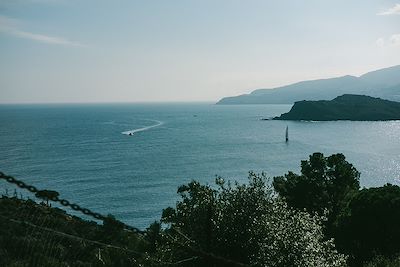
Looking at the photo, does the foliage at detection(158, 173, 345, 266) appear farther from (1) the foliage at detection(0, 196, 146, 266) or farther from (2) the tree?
(2) the tree

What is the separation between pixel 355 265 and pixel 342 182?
665 inches

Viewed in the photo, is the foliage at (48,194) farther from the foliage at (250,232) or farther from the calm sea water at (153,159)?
the calm sea water at (153,159)

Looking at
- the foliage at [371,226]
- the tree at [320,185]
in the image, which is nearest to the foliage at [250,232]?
the foliage at [371,226]

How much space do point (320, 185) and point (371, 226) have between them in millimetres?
13562

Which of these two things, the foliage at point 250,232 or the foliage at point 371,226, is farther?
the foliage at point 371,226

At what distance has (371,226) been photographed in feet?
120

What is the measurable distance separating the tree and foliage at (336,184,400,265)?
10212 mm

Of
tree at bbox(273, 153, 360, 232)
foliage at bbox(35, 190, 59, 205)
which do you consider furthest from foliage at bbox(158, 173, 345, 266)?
tree at bbox(273, 153, 360, 232)

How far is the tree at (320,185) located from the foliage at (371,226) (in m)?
10.2

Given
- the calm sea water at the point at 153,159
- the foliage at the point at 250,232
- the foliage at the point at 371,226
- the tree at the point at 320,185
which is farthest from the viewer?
the calm sea water at the point at 153,159

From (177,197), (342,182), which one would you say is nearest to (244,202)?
(342,182)

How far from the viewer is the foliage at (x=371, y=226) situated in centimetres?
3562

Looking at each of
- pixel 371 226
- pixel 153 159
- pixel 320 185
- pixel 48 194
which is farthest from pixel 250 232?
pixel 153 159

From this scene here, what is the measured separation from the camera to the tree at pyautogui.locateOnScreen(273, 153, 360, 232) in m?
49.3
